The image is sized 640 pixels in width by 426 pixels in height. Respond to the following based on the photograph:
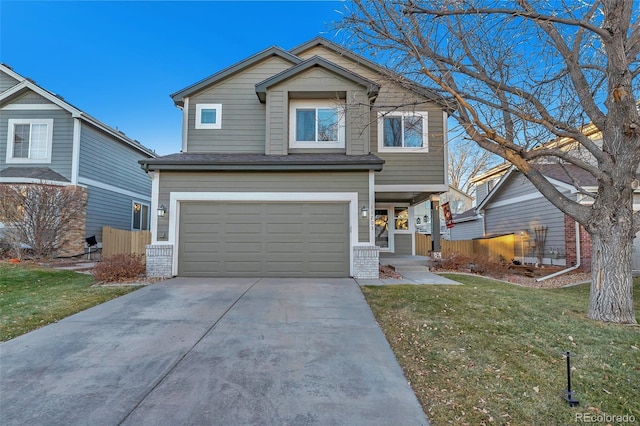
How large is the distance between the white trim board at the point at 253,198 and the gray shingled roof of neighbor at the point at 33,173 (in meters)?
7.49

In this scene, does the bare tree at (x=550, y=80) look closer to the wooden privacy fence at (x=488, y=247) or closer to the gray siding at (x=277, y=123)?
the gray siding at (x=277, y=123)

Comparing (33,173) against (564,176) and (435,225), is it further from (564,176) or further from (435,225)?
(564,176)

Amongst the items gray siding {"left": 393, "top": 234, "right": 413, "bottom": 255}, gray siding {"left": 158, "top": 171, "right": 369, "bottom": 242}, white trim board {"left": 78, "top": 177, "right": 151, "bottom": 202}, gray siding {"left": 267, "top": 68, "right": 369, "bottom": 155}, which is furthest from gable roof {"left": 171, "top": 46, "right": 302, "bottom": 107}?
gray siding {"left": 393, "top": 234, "right": 413, "bottom": 255}

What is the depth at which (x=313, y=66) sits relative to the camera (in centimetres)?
1095

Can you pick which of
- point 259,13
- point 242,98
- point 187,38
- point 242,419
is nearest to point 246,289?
point 242,419

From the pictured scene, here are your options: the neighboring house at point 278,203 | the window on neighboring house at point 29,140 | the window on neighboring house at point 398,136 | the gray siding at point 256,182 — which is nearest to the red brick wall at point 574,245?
the window on neighboring house at point 398,136

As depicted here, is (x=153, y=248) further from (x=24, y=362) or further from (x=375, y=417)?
(x=375, y=417)

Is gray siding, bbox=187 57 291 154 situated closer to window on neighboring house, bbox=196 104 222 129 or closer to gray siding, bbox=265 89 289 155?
window on neighboring house, bbox=196 104 222 129

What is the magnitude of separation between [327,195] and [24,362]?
7.07 meters

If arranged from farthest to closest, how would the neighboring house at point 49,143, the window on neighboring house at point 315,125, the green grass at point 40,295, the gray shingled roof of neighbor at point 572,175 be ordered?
the neighboring house at point 49,143
the gray shingled roof of neighbor at point 572,175
the window on neighboring house at point 315,125
the green grass at point 40,295

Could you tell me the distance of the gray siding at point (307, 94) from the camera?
35.2 ft

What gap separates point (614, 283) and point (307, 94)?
9.21 m

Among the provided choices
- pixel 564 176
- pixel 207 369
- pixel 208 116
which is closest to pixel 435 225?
pixel 564 176

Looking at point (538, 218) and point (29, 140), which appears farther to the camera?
point (538, 218)
